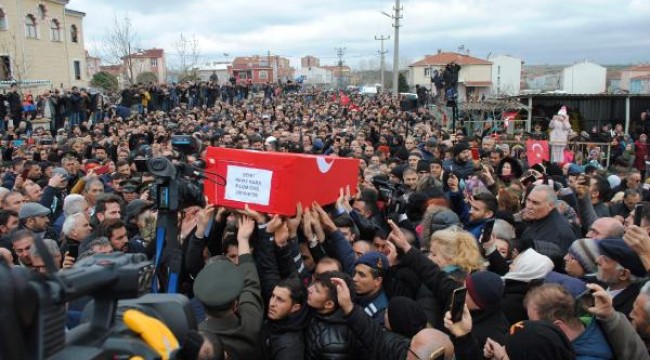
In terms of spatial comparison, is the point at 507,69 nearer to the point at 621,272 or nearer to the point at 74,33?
the point at 74,33

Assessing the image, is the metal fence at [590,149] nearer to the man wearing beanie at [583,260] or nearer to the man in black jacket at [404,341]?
the man wearing beanie at [583,260]

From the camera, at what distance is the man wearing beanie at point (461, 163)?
878 centimetres

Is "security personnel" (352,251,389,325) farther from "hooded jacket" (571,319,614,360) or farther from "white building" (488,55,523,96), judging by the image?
"white building" (488,55,523,96)

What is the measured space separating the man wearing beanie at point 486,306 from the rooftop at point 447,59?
213ft

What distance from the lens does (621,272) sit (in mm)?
3547

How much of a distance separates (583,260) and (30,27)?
4243 centimetres

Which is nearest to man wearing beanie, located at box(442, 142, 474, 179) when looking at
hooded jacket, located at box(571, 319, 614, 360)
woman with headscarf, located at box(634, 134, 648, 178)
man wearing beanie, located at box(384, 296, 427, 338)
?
man wearing beanie, located at box(384, 296, 427, 338)

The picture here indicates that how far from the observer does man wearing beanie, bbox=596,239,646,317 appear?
350 centimetres

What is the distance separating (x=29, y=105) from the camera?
65.4 feet

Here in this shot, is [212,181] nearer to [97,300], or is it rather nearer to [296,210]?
[296,210]

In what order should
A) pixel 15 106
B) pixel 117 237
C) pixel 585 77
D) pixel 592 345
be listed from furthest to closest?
pixel 585 77
pixel 15 106
pixel 117 237
pixel 592 345

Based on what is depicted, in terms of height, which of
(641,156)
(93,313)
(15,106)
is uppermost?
(15,106)

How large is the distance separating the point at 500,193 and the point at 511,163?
215 cm

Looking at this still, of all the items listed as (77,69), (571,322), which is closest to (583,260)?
(571,322)
